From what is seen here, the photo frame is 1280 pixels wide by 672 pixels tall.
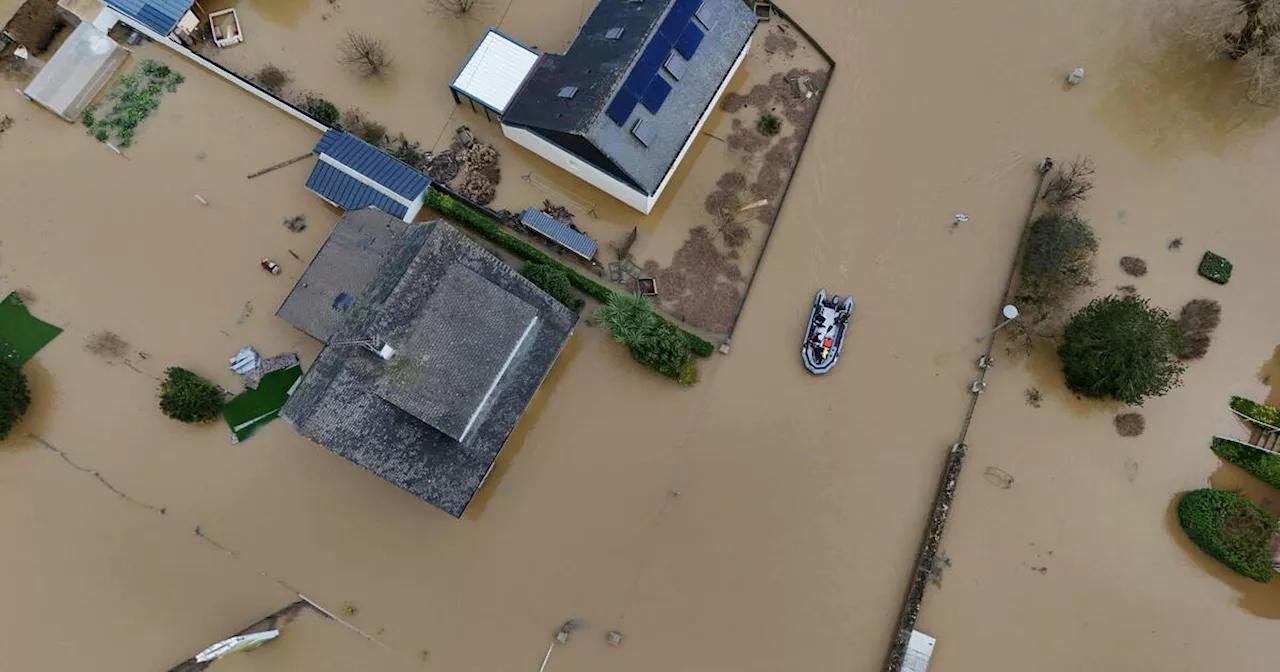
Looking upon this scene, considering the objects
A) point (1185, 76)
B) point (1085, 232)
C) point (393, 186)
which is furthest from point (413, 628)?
point (1185, 76)

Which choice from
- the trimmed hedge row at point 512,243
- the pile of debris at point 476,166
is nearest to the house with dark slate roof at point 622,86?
the pile of debris at point 476,166

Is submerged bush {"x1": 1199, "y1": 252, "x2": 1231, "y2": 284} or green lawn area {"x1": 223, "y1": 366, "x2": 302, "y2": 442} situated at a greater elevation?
submerged bush {"x1": 1199, "y1": 252, "x2": 1231, "y2": 284}

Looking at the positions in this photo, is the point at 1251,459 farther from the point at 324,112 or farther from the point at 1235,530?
the point at 324,112

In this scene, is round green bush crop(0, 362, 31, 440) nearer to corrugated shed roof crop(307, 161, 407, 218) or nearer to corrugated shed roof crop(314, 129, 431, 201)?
corrugated shed roof crop(307, 161, 407, 218)

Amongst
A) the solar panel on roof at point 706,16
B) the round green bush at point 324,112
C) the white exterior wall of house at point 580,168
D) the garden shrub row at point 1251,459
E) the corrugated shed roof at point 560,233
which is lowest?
the corrugated shed roof at point 560,233

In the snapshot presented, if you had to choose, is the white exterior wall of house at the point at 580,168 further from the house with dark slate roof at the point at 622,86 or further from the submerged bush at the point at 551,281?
the submerged bush at the point at 551,281

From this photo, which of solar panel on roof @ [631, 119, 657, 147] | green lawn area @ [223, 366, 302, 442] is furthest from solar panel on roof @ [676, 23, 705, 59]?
green lawn area @ [223, 366, 302, 442]

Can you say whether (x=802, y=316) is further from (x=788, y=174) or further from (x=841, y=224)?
(x=788, y=174)
